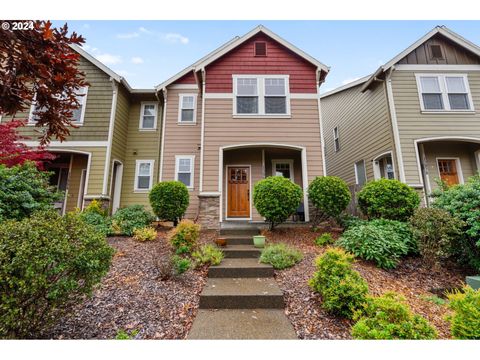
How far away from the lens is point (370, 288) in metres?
3.88

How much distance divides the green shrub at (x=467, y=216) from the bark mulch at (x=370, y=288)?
1.15ft

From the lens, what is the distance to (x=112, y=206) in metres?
10.2

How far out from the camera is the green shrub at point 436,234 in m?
4.83

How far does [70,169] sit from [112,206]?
8.23ft

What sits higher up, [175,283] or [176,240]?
[176,240]

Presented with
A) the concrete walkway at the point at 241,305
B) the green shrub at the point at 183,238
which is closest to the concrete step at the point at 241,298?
the concrete walkway at the point at 241,305

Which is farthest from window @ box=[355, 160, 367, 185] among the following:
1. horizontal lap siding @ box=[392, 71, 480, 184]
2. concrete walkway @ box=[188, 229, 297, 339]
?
concrete walkway @ box=[188, 229, 297, 339]

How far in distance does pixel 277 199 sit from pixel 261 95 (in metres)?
Answer: 4.64

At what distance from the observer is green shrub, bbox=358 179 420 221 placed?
6508 mm

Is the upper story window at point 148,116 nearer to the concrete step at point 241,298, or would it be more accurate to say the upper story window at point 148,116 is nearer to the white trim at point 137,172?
the white trim at point 137,172

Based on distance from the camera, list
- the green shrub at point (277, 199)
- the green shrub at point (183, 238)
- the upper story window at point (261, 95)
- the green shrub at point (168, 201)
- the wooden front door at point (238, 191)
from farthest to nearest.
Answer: the wooden front door at point (238, 191), the upper story window at point (261, 95), the green shrub at point (168, 201), the green shrub at point (277, 199), the green shrub at point (183, 238)

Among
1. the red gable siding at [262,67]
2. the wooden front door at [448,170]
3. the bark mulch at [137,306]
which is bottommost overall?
the bark mulch at [137,306]
